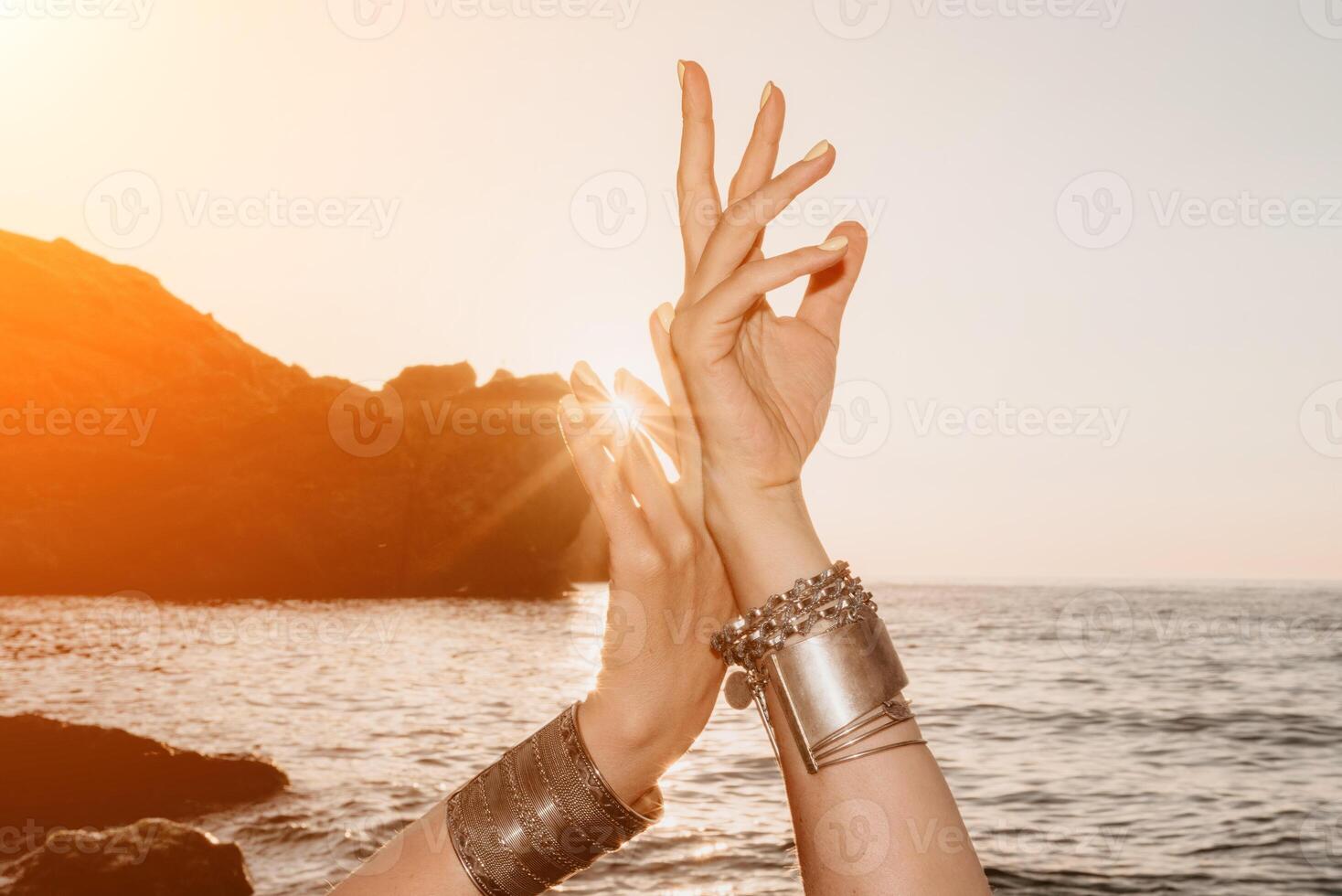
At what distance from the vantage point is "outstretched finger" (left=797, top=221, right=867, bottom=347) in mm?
1801

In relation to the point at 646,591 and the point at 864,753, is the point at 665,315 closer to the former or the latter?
the point at 646,591

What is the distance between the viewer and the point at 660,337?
181 centimetres

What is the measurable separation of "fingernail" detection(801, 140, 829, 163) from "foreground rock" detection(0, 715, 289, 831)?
41.0 ft

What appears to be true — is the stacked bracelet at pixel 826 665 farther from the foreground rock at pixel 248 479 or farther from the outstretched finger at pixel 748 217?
the foreground rock at pixel 248 479

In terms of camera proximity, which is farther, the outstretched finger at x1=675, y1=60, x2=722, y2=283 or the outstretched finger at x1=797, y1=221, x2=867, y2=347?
the outstretched finger at x1=797, y1=221, x2=867, y2=347
